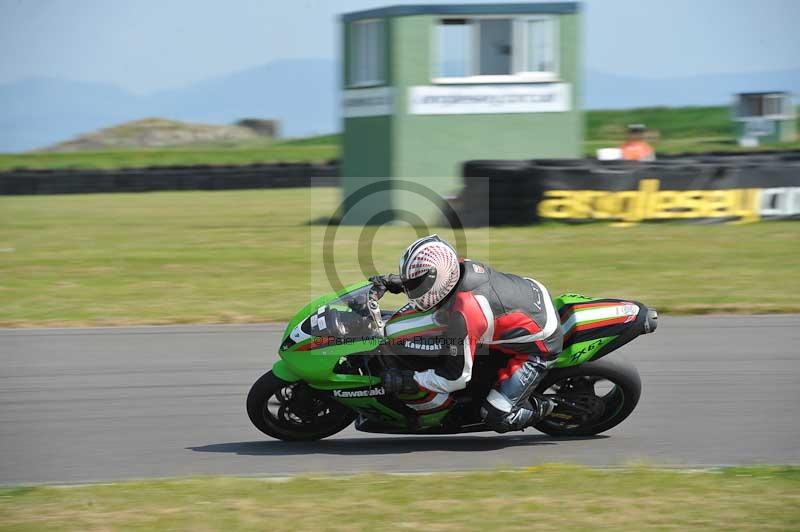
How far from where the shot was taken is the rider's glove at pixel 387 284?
5.50 meters

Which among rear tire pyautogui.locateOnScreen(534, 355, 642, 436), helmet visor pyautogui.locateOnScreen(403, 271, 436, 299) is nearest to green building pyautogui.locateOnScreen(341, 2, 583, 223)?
rear tire pyautogui.locateOnScreen(534, 355, 642, 436)

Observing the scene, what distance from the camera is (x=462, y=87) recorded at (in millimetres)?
19000

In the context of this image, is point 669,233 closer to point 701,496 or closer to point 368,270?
point 368,270

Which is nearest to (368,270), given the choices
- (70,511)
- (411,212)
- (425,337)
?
(411,212)

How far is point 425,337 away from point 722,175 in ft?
37.3

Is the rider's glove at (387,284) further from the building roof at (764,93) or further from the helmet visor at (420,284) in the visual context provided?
the building roof at (764,93)

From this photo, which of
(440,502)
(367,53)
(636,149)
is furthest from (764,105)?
(440,502)

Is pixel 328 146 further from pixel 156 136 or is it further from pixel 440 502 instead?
pixel 440 502

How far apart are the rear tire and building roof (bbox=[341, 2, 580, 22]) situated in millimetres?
13947

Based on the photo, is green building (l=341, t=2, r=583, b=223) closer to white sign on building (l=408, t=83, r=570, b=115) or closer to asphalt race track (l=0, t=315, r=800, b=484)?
white sign on building (l=408, t=83, r=570, b=115)

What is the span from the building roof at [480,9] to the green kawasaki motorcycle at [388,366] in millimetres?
13719

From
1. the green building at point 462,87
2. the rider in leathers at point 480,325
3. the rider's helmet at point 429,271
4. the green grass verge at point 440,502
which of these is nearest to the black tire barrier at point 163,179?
the green building at point 462,87

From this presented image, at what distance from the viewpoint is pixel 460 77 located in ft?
62.5

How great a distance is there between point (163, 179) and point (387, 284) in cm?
2502
